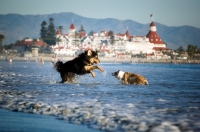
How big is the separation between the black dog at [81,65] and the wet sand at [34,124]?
7143 millimetres

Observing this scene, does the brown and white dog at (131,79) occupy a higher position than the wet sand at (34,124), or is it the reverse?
the brown and white dog at (131,79)

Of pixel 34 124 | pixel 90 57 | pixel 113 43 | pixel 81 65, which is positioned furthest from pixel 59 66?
pixel 113 43

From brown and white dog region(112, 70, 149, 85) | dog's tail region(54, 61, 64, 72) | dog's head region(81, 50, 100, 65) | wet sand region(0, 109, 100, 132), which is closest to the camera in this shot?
wet sand region(0, 109, 100, 132)

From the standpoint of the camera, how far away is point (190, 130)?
19.4 ft

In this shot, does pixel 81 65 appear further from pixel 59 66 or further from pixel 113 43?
pixel 113 43

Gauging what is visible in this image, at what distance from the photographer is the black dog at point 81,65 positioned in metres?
14.5

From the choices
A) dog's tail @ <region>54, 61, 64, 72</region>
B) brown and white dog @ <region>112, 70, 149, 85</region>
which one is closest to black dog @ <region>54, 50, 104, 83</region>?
dog's tail @ <region>54, 61, 64, 72</region>

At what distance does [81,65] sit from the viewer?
14797mm

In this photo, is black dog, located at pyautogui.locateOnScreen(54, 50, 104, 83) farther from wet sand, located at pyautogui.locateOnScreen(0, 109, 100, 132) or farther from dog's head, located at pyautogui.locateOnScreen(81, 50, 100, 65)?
wet sand, located at pyautogui.locateOnScreen(0, 109, 100, 132)

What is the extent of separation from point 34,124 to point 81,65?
27.2ft

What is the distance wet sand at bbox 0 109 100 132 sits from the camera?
6.19 meters

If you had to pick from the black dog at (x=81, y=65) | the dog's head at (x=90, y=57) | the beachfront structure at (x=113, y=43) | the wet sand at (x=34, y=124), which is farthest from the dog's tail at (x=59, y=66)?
the beachfront structure at (x=113, y=43)

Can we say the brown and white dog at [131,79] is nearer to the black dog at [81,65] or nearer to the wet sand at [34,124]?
the black dog at [81,65]

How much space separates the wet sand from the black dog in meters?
7.14
